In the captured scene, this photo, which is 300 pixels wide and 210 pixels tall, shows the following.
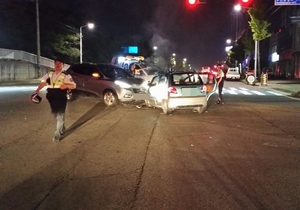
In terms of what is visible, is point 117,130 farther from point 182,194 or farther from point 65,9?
point 65,9

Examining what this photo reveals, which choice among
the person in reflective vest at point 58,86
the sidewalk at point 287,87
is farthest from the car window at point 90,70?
the sidewalk at point 287,87

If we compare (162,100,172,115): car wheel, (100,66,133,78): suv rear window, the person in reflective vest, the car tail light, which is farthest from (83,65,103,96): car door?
the person in reflective vest

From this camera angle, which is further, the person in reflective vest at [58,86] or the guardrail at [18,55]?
the guardrail at [18,55]

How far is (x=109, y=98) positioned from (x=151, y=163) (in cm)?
904

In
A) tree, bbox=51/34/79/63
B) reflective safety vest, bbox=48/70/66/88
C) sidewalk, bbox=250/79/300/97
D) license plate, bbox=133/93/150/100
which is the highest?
tree, bbox=51/34/79/63

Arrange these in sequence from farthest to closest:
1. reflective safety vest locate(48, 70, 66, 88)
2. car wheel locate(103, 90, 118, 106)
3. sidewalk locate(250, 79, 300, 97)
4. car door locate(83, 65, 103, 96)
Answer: sidewalk locate(250, 79, 300, 97), car door locate(83, 65, 103, 96), car wheel locate(103, 90, 118, 106), reflective safety vest locate(48, 70, 66, 88)

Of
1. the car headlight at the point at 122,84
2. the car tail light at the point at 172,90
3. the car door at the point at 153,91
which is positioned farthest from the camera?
the car headlight at the point at 122,84

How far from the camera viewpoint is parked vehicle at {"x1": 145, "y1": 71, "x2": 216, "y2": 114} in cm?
1374

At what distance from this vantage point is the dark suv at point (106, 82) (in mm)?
15953

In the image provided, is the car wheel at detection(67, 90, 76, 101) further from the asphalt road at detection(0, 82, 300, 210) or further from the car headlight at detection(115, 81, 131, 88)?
the asphalt road at detection(0, 82, 300, 210)

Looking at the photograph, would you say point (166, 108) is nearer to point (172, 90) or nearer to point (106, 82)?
point (172, 90)

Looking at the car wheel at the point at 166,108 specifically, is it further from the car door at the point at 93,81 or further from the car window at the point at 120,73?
the car window at the point at 120,73

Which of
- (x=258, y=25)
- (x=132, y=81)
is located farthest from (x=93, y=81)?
(x=258, y=25)

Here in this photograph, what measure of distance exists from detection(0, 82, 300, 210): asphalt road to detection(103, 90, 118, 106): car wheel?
301 centimetres
